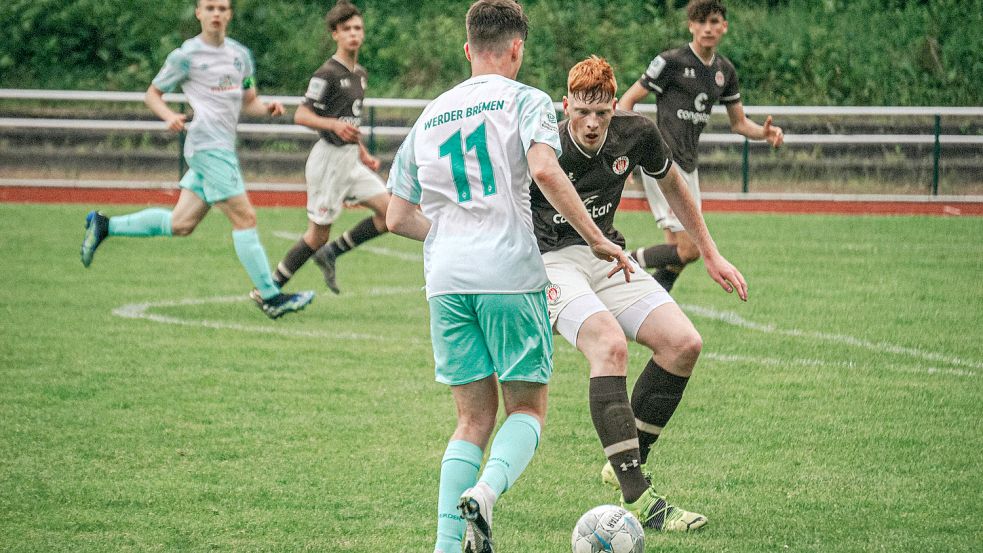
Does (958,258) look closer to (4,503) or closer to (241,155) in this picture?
(4,503)

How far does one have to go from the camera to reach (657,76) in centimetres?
926

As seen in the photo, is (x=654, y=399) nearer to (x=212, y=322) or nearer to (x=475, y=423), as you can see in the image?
(x=475, y=423)

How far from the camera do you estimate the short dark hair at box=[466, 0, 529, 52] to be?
4.16 m

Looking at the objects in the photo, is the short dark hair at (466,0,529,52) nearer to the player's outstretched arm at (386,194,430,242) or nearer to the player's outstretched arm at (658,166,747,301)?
the player's outstretched arm at (386,194,430,242)

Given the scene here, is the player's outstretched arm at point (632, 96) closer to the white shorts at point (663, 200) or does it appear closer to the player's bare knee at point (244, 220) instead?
the white shorts at point (663, 200)

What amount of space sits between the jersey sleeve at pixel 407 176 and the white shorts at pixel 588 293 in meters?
0.80

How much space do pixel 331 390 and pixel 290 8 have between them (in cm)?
1972

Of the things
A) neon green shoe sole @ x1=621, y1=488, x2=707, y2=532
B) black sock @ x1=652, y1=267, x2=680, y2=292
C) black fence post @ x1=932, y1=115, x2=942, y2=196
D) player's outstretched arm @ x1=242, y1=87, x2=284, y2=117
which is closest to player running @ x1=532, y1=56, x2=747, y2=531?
neon green shoe sole @ x1=621, y1=488, x2=707, y2=532

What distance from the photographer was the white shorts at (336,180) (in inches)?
395

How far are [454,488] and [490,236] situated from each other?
2.69ft

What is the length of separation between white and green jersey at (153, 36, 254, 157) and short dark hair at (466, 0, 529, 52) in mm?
5385

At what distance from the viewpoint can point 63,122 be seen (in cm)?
1973

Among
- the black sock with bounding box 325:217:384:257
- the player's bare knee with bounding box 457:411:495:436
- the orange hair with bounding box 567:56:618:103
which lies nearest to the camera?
the player's bare knee with bounding box 457:411:495:436

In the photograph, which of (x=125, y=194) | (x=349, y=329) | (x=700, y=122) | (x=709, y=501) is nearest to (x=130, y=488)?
(x=709, y=501)
